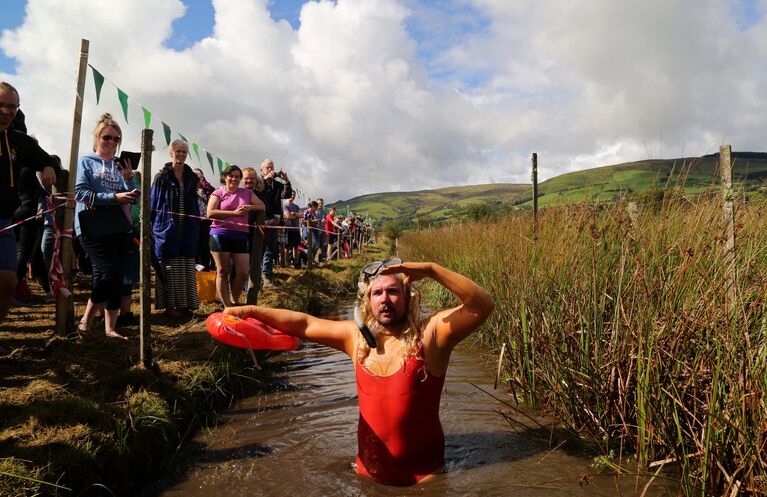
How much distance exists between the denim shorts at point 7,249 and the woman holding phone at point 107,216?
1.09m

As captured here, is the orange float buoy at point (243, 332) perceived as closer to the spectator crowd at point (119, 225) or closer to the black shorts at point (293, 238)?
the spectator crowd at point (119, 225)

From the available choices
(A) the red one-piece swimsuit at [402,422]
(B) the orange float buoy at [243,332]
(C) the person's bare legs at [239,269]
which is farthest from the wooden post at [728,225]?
(C) the person's bare legs at [239,269]

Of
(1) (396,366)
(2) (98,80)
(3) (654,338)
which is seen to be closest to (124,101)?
(2) (98,80)

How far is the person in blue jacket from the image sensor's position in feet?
21.8

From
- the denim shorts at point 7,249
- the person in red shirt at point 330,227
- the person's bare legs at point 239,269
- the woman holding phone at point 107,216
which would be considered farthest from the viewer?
the person in red shirt at point 330,227

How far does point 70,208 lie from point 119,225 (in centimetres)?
44

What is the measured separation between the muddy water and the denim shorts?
6.14 feet

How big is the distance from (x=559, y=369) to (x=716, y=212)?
5.00 feet

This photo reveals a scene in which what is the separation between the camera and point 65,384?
3994 mm

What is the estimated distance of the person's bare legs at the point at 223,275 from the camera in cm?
667

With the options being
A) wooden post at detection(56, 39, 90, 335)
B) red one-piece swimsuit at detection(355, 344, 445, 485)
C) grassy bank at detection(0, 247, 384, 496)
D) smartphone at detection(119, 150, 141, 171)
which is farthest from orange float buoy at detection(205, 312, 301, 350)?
smartphone at detection(119, 150, 141, 171)

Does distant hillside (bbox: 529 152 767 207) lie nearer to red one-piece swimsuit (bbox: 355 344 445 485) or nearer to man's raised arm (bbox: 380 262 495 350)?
man's raised arm (bbox: 380 262 495 350)

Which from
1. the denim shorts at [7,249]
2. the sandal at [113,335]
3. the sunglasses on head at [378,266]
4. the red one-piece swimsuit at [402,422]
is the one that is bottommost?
the red one-piece swimsuit at [402,422]

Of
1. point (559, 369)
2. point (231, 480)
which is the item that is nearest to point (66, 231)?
point (231, 480)
